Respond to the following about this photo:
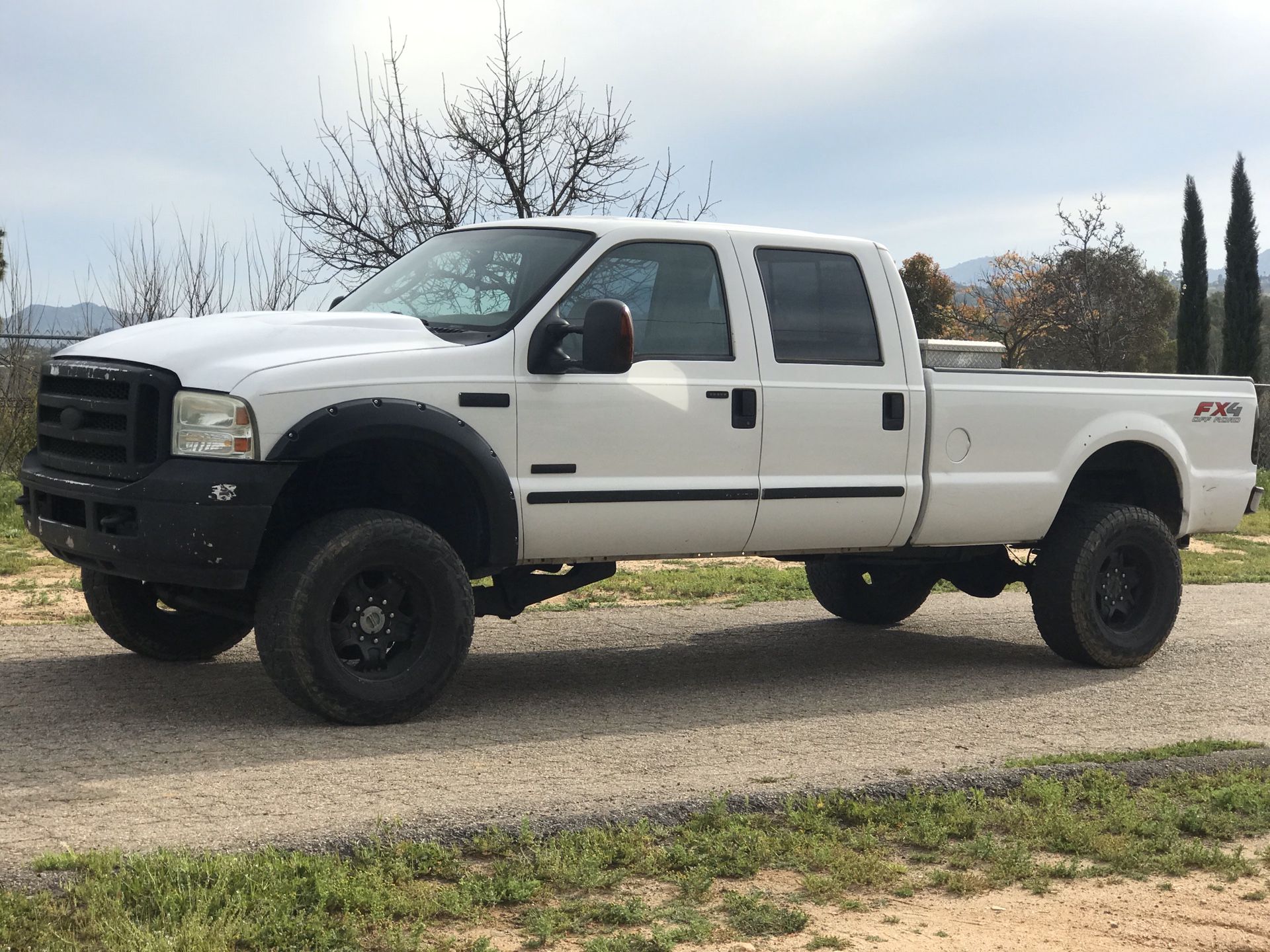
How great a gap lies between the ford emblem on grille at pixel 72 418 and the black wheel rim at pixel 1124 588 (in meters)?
5.40

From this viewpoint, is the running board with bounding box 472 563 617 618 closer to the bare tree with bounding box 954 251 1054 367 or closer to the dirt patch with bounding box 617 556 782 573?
the dirt patch with bounding box 617 556 782 573

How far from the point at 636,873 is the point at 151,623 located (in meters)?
3.79

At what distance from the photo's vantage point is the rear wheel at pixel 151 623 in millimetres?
6945

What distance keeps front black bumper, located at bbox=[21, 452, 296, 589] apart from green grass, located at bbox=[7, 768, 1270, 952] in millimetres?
1696

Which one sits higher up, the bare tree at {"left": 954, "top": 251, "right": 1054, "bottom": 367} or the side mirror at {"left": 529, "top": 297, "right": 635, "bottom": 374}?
the bare tree at {"left": 954, "top": 251, "right": 1054, "bottom": 367}

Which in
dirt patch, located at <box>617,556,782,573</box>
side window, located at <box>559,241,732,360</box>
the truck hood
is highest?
side window, located at <box>559,241,732,360</box>

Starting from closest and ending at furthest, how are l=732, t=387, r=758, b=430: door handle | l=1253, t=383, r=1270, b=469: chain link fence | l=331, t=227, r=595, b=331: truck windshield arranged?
l=331, t=227, r=595, b=331: truck windshield < l=732, t=387, r=758, b=430: door handle < l=1253, t=383, r=1270, b=469: chain link fence

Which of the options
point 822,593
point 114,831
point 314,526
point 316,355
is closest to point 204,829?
point 114,831

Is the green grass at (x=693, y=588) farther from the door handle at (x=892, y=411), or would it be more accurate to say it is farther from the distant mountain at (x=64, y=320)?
the distant mountain at (x=64, y=320)

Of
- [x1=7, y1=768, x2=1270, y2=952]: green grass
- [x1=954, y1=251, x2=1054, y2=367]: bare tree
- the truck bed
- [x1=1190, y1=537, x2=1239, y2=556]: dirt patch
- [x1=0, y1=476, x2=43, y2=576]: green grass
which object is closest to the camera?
[x1=7, y1=768, x2=1270, y2=952]: green grass

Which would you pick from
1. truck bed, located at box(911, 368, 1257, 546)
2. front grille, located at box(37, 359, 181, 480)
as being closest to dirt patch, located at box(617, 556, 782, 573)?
truck bed, located at box(911, 368, 1257, 546)

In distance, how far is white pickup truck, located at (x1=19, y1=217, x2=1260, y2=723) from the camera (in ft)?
18.6

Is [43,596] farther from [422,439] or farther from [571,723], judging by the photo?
[571,723]

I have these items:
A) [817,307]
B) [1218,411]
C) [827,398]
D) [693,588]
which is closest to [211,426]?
[827,398]
